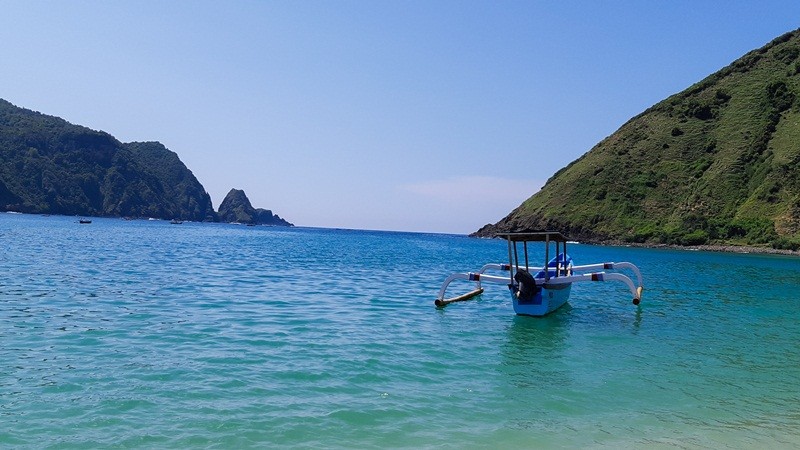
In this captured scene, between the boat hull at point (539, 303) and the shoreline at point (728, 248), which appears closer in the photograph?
the boat hull at point (539, 303)

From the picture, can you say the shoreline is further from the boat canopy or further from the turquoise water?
the boat canopy

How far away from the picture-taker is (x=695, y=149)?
136250 millimetres

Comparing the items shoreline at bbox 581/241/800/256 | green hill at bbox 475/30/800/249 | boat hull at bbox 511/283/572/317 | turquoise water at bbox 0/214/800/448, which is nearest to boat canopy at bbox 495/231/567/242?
boat hull at bbox 511/283/572/317

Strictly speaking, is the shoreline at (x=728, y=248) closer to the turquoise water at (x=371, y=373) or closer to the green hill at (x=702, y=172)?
the green hill at (x=702, y=172)

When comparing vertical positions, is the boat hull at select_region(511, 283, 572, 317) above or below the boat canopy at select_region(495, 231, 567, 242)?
below

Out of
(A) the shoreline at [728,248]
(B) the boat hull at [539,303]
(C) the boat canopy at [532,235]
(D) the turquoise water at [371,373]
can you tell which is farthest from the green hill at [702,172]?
(D) the turquoise water at [371,373]

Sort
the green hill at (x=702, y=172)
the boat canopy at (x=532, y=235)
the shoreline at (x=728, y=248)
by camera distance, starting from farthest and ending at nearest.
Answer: the green hill at (x=702, y=172)
the shoreline at (x=728, y=248)
the boat canopy at (x=532, y=235)

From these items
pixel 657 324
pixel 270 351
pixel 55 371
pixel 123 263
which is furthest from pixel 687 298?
pixel 123 263

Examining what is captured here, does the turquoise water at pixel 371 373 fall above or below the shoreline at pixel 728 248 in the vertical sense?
below

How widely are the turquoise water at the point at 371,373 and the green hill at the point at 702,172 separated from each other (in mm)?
96589

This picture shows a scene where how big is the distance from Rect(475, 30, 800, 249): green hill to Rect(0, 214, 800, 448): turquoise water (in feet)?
317

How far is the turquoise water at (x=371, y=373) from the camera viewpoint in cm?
871

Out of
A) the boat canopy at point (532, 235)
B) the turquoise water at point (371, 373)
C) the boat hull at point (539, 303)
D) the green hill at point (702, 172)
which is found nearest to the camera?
the turquoise water at point (371, 373)

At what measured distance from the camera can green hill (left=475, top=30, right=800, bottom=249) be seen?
10781 centimetres
